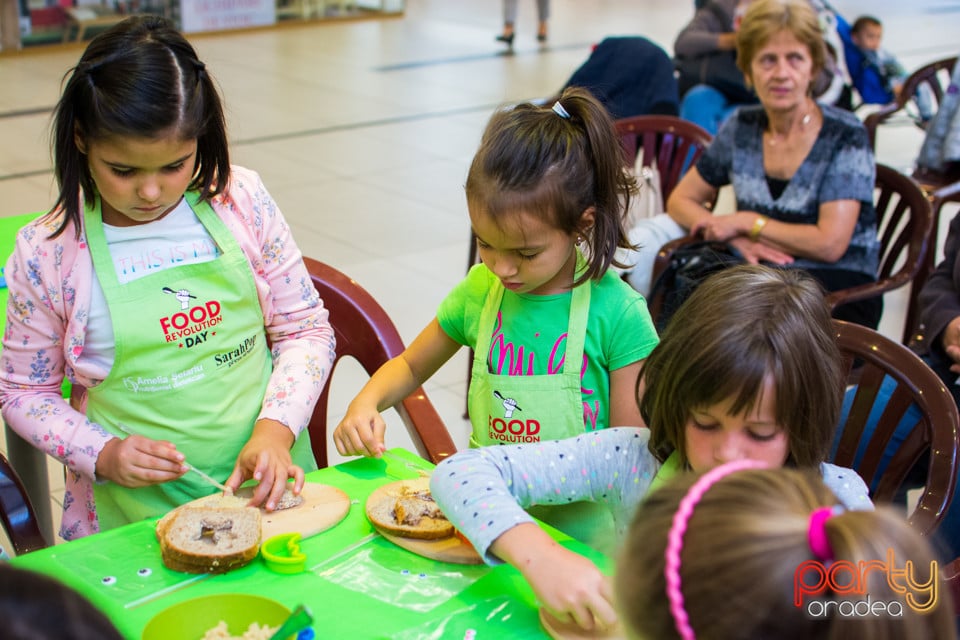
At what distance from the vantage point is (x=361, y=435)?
1551 mm

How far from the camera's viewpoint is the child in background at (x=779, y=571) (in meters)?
0.76

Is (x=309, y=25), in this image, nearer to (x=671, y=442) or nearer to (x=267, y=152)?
(x=267, y=152)

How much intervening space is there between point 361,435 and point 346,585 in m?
0.33

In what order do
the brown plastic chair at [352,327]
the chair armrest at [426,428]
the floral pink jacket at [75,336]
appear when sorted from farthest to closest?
the brown plastic chair at [352,327] → the chair armrest at [426,428] → the floral pink jacket at [75,336]

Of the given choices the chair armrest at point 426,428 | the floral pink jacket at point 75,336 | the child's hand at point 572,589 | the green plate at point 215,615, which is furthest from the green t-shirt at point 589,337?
the green plate at point 215,615

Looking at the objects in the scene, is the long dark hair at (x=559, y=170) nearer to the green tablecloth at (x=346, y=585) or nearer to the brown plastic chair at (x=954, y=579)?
the green tablecloth at (x=346, y=585)

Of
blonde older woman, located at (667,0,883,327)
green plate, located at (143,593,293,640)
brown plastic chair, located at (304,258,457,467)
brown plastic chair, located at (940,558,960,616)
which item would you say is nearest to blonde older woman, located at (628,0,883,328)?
blonde older woman, located at (667,0,883,327)

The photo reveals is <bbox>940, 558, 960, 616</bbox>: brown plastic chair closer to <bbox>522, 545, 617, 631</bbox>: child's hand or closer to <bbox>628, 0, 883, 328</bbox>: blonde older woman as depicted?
<bbox>522, 545, 617, 631</bbox>: child's hand

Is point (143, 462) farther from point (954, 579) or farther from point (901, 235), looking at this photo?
point (901, 235)

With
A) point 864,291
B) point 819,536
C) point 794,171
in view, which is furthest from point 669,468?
point 794,171

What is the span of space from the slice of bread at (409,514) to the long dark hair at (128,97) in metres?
0.59

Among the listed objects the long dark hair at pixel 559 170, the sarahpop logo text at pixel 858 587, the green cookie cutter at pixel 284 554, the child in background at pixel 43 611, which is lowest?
the green cookie cutter at pixel 284 554

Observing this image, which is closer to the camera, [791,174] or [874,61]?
[791,174]

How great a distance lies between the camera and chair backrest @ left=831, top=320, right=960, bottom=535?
5.30ft
